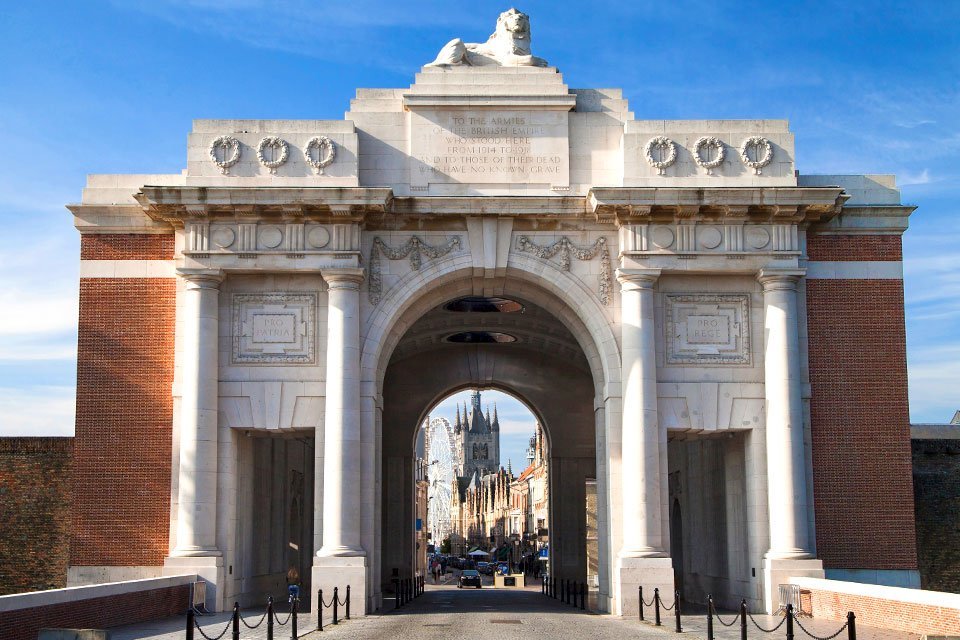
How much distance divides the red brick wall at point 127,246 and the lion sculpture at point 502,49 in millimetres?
8648

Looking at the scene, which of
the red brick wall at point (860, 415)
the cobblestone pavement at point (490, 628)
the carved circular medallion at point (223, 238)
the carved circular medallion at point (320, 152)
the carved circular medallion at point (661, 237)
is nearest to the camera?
the cobblestone pavement at point (490, 628)

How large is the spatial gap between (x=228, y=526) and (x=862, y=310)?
17601 millimetres

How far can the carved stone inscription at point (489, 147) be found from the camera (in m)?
32.5

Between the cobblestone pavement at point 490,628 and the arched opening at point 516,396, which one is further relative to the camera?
the arched opening at point 516,396

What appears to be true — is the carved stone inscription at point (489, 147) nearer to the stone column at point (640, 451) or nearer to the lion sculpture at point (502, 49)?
the lion sculpture at point (502, 49)

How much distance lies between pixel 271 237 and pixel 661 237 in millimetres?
10153

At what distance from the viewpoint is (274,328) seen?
31953mm

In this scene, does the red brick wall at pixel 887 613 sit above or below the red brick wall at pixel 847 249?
below

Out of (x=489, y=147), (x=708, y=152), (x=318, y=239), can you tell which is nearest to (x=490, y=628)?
(x=318, y=239)

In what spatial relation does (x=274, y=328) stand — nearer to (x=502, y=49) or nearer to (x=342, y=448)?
(x=342, y=448)

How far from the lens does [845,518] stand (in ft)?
104

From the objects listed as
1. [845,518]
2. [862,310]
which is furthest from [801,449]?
[862,310]

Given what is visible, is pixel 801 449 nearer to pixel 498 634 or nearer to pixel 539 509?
pixel 498 634

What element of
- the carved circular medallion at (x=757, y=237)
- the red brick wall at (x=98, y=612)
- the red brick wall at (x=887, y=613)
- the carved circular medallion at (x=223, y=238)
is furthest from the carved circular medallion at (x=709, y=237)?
the red brick wall at (x=98, y=612)
